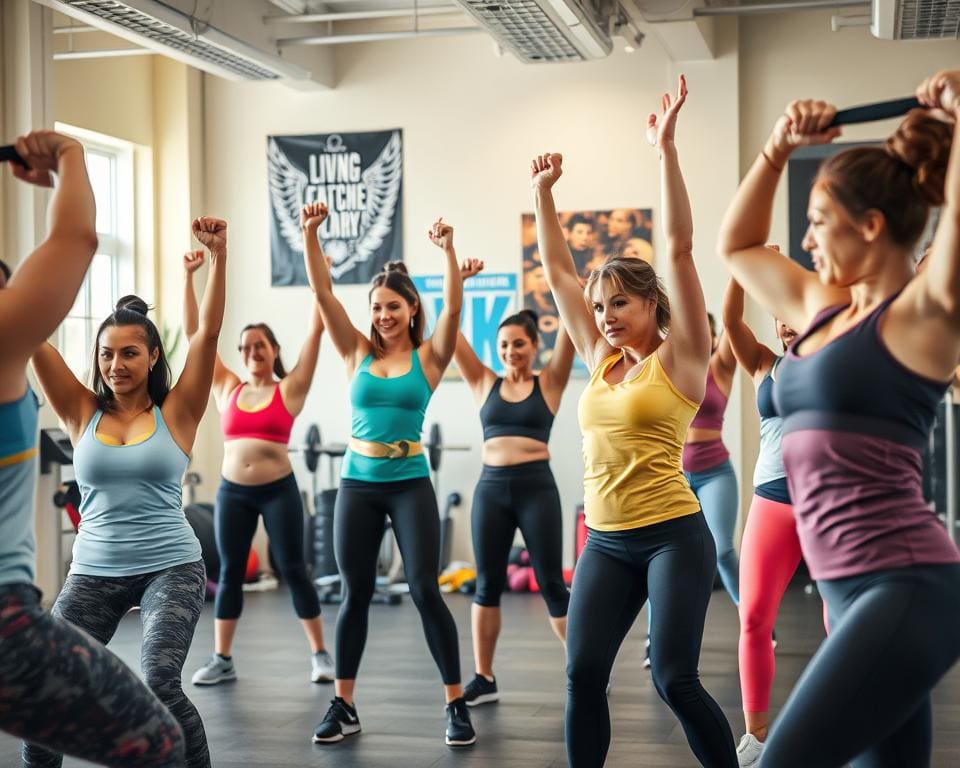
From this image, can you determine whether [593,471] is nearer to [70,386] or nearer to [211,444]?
[70,386]

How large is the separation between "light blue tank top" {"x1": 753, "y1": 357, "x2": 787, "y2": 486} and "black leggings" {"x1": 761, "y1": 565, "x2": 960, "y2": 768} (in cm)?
174

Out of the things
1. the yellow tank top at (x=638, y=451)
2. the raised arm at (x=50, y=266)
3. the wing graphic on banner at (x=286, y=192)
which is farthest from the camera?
the wing graphic on banner at (x=286, y=192)

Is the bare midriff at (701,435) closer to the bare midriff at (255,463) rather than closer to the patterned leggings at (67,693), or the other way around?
the bare midriff at (255,463)

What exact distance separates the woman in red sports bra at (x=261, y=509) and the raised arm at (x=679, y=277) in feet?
8.10

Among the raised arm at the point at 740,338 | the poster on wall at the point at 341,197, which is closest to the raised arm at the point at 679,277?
the raised arm at the point at 740,338

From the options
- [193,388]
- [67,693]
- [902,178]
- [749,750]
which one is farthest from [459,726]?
[902,178]

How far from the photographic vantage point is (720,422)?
207 inches

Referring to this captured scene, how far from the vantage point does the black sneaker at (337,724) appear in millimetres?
4230

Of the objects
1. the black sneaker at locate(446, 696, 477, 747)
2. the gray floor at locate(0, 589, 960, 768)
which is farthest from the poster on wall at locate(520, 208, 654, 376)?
the black sneaker at locate(446, 696, 477, 747)

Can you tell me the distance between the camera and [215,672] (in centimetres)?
520

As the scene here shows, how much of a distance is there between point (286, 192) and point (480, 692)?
4768 mm

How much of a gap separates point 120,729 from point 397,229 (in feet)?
21.5

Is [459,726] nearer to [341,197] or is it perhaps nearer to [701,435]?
[701,435]

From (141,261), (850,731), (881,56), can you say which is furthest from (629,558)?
(141,261)
